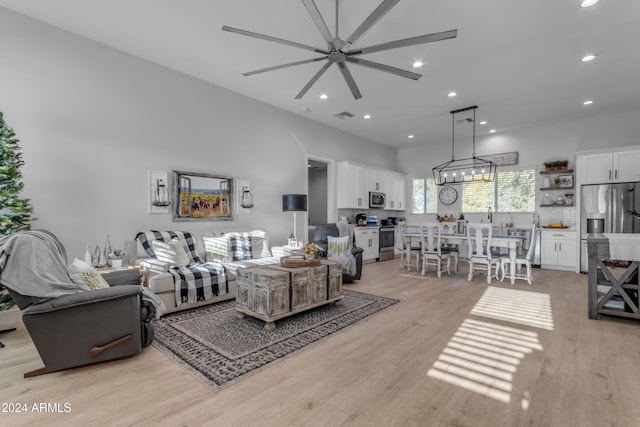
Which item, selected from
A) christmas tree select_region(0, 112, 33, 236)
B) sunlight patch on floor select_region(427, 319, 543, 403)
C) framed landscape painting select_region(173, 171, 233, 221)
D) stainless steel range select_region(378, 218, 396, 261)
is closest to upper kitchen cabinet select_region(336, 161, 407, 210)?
stainless steel range select_region(378, 218, 396, 261)

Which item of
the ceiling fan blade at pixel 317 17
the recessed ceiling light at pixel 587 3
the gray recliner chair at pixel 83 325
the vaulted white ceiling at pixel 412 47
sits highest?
the vaulted white ceiling at pixel 412 47

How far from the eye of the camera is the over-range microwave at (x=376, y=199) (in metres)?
7.57

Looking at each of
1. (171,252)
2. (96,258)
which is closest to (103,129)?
(96,258)

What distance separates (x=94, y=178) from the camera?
11.9ft

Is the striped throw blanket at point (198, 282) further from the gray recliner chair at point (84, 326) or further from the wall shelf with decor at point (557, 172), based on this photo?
the wall shelf with decor at point (557, 172)

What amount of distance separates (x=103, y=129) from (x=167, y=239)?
1.56 m

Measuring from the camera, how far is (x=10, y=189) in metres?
2.85

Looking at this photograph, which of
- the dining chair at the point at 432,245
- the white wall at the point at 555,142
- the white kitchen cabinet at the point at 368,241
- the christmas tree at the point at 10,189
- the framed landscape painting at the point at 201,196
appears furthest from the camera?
the white kitchen cabinet at the point at 368,241

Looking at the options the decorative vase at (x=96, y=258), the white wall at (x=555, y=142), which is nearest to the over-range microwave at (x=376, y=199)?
the white wall at (x=555, y=142)

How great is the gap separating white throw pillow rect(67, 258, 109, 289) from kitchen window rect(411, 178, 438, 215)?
7.90m

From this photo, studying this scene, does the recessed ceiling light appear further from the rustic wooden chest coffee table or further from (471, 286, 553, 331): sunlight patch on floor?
the rustic wooden chest coffee table

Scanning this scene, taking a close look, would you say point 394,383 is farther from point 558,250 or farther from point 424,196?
point 424,196

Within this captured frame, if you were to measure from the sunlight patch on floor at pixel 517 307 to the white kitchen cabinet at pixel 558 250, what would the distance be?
2506 mm

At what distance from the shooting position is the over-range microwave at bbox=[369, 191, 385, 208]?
298 inches
